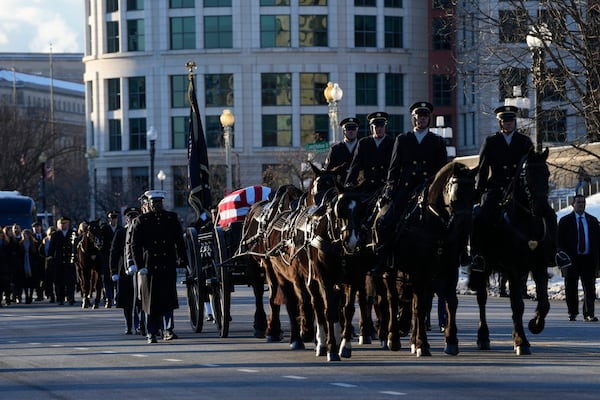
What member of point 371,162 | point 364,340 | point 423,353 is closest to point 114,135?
point 364,340

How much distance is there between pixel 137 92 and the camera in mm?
113438

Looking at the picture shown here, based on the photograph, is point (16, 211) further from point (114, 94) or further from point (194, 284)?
point (114, 94)

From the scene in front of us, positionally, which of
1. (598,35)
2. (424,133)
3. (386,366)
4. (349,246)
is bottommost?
(386,366)

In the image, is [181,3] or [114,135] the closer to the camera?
[181,3]

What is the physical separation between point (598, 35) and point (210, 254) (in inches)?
417

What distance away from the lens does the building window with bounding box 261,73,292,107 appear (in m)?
111

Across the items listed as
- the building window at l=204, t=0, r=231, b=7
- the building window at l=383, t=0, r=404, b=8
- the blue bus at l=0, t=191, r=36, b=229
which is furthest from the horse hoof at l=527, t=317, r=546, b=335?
the building window at l=383, t=0, r=404, b=8

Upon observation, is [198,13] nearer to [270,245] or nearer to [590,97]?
[590,97]

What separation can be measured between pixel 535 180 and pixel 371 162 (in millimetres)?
2545

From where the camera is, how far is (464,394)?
15398 millimetres

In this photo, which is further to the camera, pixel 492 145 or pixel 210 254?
pixel 210 254

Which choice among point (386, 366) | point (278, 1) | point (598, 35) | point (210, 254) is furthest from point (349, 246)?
point (278, 1)

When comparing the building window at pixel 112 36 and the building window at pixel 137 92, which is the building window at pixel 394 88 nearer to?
the building window at pixel 137 92

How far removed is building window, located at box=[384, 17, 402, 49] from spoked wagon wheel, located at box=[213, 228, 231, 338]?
285ft
